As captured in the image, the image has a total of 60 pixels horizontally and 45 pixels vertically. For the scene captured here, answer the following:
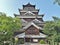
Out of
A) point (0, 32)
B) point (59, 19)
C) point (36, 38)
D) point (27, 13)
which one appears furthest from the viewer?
point (27, 13)

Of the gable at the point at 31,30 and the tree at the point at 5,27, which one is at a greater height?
the tree at the point at 5,27

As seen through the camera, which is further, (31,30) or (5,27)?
(31,30)

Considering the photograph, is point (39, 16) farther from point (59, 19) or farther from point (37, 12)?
point (59, 19)

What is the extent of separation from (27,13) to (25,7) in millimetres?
3016

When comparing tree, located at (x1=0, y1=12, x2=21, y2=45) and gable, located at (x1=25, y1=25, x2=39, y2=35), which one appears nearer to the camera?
tree, located at (x1=0, y1=12, x2=21, y2=45)

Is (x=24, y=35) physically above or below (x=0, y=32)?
below

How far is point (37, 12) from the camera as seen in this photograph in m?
64.8

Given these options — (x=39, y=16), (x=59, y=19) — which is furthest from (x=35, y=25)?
(x=59, y=19)

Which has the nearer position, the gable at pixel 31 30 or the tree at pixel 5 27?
the tree at pixel 5 27

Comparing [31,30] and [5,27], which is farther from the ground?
[5,27]

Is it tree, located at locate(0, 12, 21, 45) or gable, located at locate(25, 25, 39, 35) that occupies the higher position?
tree, located at locate(0, 12, 21, 45)

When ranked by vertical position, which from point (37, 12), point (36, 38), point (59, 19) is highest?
point (59, 19)

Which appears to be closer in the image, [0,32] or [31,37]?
[0,32]

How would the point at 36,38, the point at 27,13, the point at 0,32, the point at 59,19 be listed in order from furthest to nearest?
the point at 27,13, the point at 36,38, the point at 0,32, the point at 59,19
